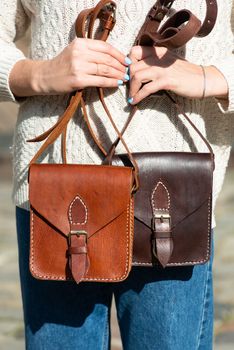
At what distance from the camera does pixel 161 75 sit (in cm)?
192

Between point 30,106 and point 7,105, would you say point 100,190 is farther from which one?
point 7,105

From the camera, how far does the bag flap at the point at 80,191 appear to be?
1.85m

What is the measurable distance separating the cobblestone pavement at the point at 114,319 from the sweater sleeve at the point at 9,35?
221 centimetres

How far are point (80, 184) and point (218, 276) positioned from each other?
11.1 ft

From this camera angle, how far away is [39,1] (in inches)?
79.6

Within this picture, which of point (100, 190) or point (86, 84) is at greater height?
point (86, 84)

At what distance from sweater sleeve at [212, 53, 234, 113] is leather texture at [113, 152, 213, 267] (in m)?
0.15

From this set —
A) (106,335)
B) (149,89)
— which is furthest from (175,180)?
(106,335)

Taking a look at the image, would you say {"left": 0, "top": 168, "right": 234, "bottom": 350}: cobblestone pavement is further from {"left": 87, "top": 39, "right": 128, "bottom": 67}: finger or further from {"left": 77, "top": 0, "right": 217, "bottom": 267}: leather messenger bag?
{"left": 87, "top": 39, "right": 128, "bottom": 67}: finger

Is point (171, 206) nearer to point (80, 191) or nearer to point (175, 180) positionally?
point (175, 180)

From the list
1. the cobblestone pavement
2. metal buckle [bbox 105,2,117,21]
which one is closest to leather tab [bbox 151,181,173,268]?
metal buckle [bbox 105,2,117,21]

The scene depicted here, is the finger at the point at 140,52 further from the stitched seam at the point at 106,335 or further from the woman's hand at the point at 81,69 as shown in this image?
the stitched seam at the point at 106,335

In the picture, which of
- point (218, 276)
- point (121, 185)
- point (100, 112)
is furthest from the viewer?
point (218, 276)

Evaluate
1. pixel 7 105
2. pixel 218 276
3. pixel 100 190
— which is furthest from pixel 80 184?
pixel 7 105
